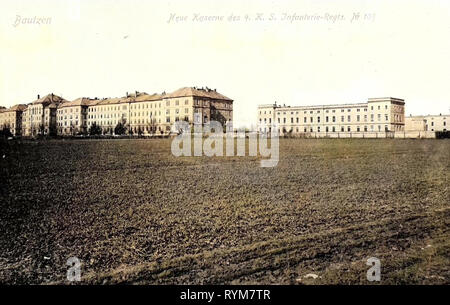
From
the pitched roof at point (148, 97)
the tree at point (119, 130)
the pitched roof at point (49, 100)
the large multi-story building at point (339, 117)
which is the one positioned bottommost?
the tree at point (119, 130)

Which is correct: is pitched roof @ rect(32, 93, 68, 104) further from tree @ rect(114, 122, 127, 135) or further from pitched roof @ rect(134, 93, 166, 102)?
tree @ rect(114, 122, 127, 135)

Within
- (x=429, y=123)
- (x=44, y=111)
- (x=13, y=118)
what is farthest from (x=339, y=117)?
(x=13, y=118)

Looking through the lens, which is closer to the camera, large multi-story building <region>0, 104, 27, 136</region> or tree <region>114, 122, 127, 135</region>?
large multi-story building <region>0, 104, 27, 136</region>

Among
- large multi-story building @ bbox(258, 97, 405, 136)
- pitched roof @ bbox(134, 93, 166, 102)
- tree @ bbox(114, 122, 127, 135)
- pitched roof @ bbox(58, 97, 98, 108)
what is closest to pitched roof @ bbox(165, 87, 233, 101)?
pitched roof @ bbox(134, 93, 166, 102)

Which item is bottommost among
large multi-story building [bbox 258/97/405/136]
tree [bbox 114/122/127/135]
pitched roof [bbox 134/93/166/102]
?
tree [bbox 114/122/127/135]

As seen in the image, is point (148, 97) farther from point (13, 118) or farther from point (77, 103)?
point (13, 118)

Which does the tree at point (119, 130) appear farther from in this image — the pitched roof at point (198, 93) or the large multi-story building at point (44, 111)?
the pitched roof at point (198, 93)

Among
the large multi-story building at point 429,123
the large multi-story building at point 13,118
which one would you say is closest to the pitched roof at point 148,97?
the large multi-story building at point 13,118
